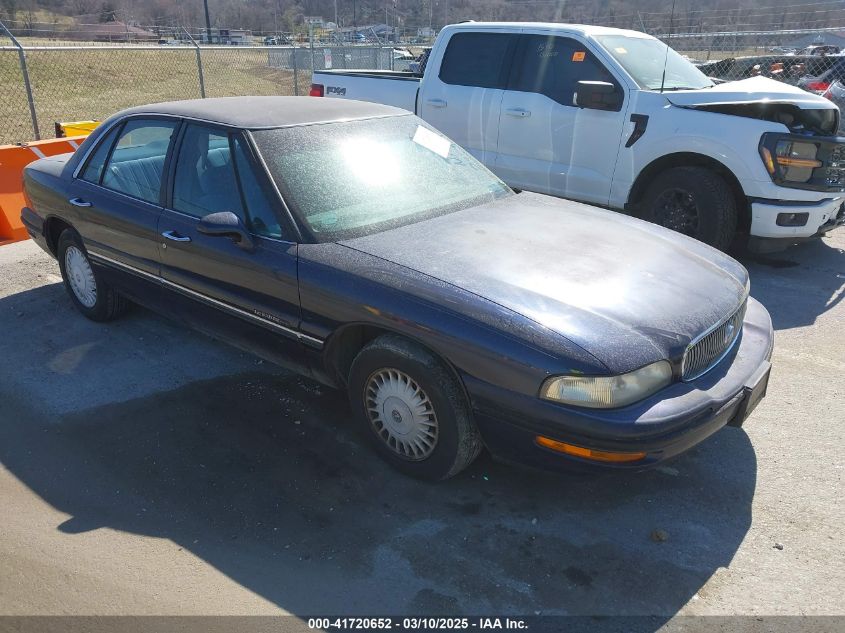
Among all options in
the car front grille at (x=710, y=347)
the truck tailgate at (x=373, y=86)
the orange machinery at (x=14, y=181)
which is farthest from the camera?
the truck tailgate at (x=373, y=86)

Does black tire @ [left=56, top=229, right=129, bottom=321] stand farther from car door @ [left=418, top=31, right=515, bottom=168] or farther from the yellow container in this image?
car door @ [left=418, top=31, right=515, bottom=168]

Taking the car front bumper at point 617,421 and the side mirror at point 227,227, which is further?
the side mirror at point 227,227

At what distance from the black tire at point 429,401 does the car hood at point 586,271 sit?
0.37m

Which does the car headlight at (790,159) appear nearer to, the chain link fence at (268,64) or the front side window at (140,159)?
the front side window at (140,159)

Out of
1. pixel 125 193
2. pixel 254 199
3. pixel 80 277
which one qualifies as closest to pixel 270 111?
pixel 254 199

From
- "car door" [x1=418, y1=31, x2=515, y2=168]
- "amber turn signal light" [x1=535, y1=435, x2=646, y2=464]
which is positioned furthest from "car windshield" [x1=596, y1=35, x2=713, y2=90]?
"amber turn signal light" [x1=535, y1=435, x2=646, y2=464]

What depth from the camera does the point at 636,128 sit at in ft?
20.4

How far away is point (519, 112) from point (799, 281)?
298 centimetres

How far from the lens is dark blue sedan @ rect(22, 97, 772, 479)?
274cm

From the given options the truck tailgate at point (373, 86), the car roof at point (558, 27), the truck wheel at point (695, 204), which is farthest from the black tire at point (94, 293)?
the truck wheel at point (695, 204)

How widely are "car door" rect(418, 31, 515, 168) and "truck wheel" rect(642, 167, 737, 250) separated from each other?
1.73m

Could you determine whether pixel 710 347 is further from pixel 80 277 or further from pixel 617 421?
pixel 80 277

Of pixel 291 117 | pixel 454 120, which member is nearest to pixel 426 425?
pixel 291 117

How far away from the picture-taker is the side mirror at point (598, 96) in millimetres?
6152
